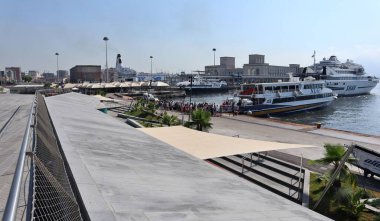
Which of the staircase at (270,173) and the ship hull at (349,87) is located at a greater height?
the ship hull at (349,87)

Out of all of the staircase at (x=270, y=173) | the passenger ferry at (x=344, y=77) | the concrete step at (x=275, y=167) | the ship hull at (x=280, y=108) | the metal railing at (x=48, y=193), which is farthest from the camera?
the passenger ferry at (x=344, y=77)

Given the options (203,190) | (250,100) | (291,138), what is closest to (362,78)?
(250,100)

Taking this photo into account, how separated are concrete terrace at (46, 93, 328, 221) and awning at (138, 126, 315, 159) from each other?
2.68 m

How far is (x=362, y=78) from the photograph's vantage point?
334 ft

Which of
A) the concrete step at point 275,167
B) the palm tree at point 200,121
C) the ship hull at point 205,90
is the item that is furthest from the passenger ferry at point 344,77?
the concrete step at point 275,167

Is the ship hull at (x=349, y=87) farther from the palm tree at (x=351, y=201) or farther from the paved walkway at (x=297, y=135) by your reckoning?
the palm tree at (x=351, y=201)

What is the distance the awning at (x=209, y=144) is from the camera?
40.9 feet

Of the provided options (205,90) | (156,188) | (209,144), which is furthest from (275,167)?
(205,90)

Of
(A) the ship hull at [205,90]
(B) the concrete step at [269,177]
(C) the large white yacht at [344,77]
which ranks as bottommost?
(B) the concrete step at [269,177]

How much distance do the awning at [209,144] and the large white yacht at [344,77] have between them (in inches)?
3036

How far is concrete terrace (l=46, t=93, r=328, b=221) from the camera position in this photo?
465 cm

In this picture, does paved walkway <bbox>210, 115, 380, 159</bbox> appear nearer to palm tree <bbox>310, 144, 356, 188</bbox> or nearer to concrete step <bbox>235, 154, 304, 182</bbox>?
concrete step <bbox>235, 154, 304, 182</bbox>

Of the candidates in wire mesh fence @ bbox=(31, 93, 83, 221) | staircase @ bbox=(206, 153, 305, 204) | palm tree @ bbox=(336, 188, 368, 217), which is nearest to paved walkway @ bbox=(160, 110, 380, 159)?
staircase @ bbox=(206, 153, 305, 204)

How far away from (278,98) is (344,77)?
172 feet
